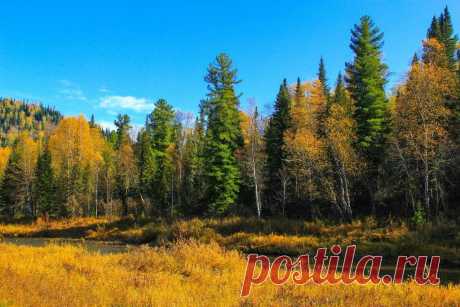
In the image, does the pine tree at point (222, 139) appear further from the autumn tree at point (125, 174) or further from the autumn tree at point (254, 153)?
the autumn tree at point (125, 174)

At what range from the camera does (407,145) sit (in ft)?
89.5

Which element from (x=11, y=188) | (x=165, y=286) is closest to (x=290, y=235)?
(x=165, y=286)

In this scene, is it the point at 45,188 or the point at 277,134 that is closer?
the point at 277,134

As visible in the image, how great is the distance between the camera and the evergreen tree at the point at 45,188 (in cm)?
5600

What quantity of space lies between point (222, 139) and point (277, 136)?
5.32 m

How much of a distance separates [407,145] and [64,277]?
23.2 m

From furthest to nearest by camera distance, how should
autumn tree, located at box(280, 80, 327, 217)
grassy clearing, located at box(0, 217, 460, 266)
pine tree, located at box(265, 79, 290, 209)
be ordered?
pine tree, located at box(265, 79, 290, 209) → autumn tree, located at box(280, 80, 327, 217) → grassy clearing, located at box(0, 217, 460, 266)

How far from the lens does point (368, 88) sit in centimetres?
3253

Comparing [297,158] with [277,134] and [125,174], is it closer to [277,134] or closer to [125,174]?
[277,134]

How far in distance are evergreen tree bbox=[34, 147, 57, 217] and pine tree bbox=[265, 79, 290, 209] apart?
31.2 metres

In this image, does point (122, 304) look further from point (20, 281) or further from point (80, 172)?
point (80, 172)

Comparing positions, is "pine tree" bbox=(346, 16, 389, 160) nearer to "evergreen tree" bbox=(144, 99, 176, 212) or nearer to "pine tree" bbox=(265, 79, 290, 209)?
"pine tree" bbox=(265, 79, 290, 209)

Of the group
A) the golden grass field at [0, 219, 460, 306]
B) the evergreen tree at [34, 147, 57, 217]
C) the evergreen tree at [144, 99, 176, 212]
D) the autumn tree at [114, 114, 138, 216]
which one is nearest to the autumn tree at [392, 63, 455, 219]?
the golden grass field at [0, 219, 460, 306]

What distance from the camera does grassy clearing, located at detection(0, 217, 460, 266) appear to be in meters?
23.8
